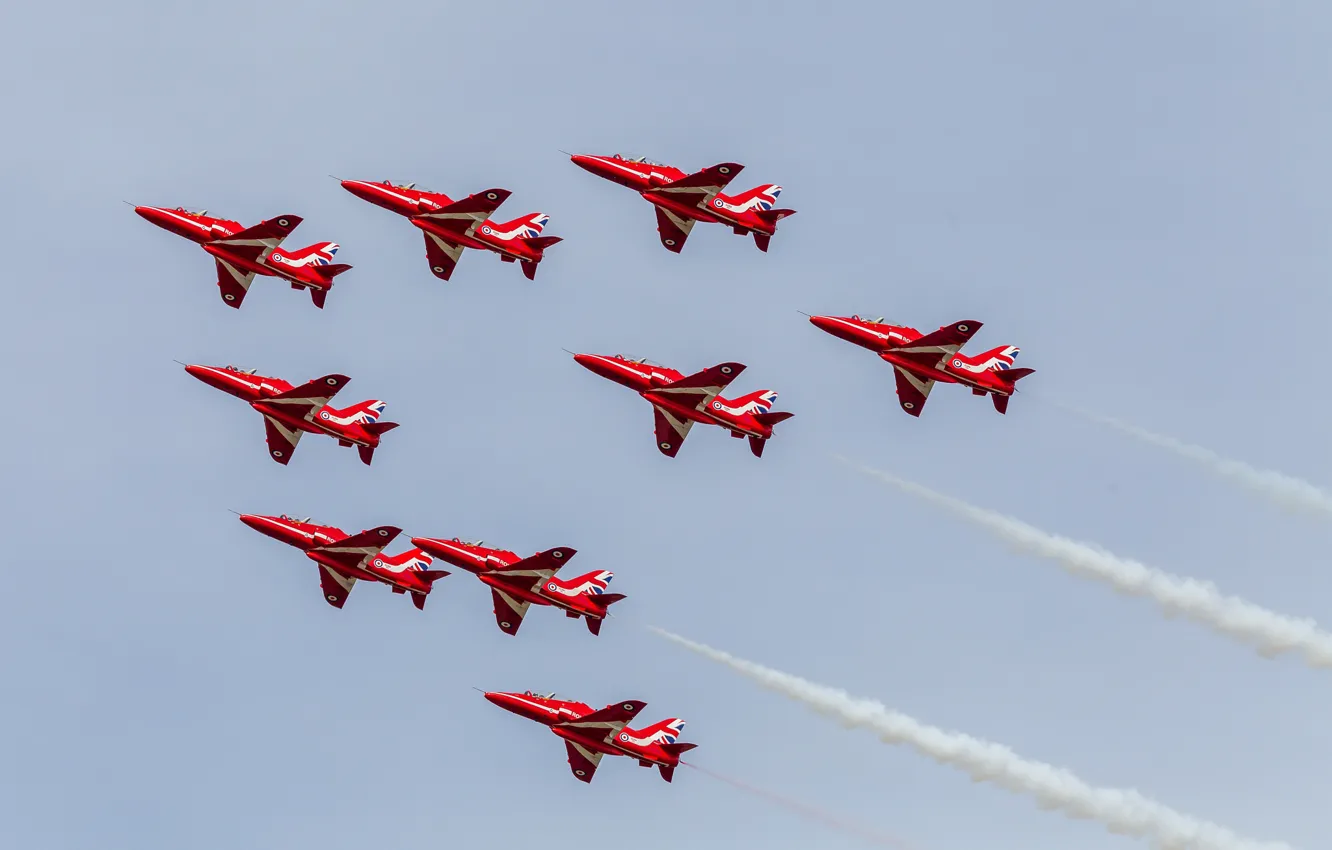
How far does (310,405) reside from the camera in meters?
123

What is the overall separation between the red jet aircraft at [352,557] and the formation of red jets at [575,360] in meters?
0.08

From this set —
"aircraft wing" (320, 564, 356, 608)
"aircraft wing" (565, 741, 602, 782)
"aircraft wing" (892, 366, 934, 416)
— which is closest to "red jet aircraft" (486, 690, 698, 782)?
"aircraft wing" (565, 741, 602, 782)

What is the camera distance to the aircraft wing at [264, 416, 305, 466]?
412 ft

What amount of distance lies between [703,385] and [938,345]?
14018mm

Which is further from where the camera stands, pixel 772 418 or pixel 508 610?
pixel 508 610

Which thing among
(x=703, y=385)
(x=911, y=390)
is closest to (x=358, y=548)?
(x=703, y=385)

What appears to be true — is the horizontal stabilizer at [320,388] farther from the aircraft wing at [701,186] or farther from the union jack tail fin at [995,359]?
the union jack tail fin at [995,359]

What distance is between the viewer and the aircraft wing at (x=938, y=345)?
120188mm

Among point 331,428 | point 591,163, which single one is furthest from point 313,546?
point 591,163

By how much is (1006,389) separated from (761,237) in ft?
55.8

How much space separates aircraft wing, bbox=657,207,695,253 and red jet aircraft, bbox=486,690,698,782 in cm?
2800

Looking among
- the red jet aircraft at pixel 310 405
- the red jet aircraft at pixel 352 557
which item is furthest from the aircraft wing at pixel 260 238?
the red jet aircraft at pixel 352 557

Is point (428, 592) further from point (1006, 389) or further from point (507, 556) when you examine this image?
point (1006, 389)

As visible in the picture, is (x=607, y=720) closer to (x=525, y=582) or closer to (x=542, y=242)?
(x=525, y=582)
